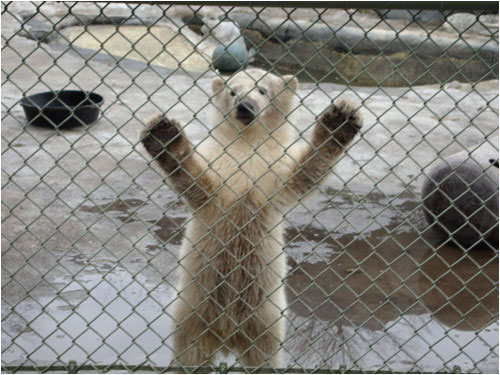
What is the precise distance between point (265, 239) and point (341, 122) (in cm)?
A: 83

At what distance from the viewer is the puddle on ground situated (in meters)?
3.85

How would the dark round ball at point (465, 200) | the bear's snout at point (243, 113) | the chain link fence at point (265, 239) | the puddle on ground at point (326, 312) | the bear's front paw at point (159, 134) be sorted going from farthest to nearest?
1. the dark round ball at point (465, 200)
2. the puddle on ground at point (326, 312)
3. the bear's snout at point (243, 113)
4. the bear's front paw at point (159, 134)
5. the chain link fence at point (265, 239)

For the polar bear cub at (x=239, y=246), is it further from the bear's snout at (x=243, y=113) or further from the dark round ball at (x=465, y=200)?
the dark round ball at (x=465, y=200)

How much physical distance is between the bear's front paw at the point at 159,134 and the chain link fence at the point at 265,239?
0.52 ft

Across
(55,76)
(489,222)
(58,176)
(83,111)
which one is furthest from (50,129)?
(489,222)

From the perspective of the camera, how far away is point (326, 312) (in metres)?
4.61

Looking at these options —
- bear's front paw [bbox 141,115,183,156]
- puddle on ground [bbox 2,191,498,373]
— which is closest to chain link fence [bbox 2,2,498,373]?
puddle on ground [bbox 2,191,498,373]

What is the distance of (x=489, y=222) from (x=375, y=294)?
1.47m

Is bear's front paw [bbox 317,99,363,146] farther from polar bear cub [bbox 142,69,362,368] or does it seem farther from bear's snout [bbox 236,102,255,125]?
bear's snout [bbox 236,102,255,125]

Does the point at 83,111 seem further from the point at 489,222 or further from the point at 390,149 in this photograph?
the point at 489,222

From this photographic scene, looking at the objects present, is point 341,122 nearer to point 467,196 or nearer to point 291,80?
point 291,80

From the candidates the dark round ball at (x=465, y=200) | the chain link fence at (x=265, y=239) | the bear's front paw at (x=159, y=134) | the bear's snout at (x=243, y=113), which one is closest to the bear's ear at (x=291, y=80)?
the chain link fence at (x=265, y=239)

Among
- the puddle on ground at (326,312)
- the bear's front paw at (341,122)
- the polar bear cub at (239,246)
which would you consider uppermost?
the bear's front paw at (341,122)

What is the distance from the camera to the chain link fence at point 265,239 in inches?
121
